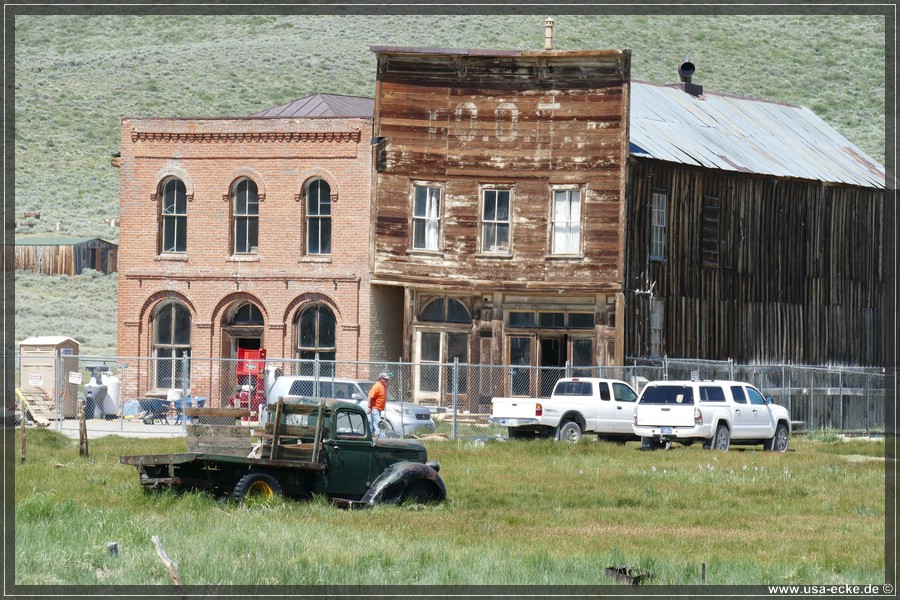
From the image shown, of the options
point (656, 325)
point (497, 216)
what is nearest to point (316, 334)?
point (497, 216)

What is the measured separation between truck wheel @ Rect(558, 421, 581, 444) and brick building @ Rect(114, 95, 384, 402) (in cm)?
912

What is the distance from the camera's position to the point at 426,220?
4309 cm

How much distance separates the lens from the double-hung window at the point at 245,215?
44250 millimetres

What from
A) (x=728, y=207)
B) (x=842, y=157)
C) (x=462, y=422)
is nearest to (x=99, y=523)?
(x=462, y=422)

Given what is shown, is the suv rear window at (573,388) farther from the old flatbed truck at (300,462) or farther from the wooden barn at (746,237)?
the old flatbed truck at (300,462)

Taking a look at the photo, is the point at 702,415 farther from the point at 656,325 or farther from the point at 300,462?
the point at 300,462

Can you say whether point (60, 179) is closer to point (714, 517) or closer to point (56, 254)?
point (56, 254)

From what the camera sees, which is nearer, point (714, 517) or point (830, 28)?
point (714, 517)

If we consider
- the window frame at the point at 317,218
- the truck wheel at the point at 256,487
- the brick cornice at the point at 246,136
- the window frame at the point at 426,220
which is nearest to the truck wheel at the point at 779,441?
the window frame at the point at 426,220

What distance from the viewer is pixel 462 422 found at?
3997 cm

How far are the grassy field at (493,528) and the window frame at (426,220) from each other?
14.3 meters

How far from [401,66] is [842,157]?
61.4ft

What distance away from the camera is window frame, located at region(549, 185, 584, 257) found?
42062 millimetres

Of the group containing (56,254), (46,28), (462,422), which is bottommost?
(462,422)
